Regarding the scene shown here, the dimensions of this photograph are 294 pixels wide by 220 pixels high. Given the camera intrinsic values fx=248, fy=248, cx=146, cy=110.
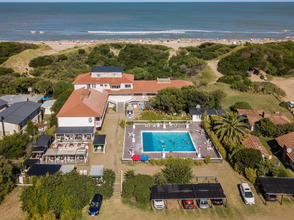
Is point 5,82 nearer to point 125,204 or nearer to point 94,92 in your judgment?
point 94,92

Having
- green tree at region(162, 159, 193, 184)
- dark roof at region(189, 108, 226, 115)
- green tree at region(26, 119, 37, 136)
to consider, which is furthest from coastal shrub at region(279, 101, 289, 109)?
green tree at region(26, 119, 37, 136)

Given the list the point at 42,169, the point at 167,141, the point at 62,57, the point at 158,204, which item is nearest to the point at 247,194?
the point at 158,204

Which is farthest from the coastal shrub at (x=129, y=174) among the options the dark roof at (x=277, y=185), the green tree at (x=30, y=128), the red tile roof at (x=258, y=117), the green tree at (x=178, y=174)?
the red tile roof at (x=258, y=117)

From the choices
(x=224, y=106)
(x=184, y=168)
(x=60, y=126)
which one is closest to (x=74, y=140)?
(x=60, y=126)

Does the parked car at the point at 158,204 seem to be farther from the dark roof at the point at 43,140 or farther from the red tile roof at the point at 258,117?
the red tile roof at the point at 258,117

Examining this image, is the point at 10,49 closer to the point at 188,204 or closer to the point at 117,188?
the point at 117,188

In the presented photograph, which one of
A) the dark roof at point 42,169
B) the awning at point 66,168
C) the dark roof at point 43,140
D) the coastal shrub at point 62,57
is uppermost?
the coastal shrub at point 62,57
